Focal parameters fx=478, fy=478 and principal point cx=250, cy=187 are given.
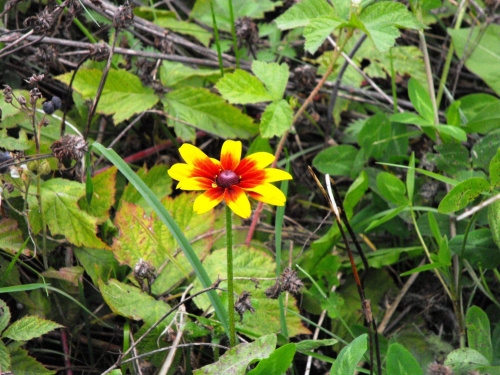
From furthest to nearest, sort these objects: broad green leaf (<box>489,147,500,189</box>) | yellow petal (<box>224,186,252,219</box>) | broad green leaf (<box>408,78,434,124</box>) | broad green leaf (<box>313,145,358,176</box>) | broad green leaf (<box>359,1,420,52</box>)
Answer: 1. broad green leaf (<box>313,145,358,176</box>)
2. broad green leaf (<box>408,78,434,124</box>)
3. broad green leaf (<box>359,1,420,52</box>)
4. broad green leaf (<box>489,147,500,189</box>)
5. yellow petal (<box>224,186,252,219</box>)

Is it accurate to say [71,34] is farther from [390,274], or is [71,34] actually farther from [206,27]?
[390,274]

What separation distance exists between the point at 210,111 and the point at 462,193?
4.12 ft

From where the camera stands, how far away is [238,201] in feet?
4.26

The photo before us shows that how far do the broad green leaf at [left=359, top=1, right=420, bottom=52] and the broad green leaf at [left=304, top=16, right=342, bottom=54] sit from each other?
4.7 inches

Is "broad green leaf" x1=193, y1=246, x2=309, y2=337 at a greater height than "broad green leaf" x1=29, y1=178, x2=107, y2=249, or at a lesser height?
lesser

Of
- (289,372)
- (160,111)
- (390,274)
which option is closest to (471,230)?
(390,274)

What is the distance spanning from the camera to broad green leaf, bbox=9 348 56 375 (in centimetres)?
161

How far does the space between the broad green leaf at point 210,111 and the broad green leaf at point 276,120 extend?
39 cm

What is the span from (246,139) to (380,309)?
1.04 meters

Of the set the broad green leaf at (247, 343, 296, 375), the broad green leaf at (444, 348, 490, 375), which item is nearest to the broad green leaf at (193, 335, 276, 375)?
the broad green leaf at (247, 343, 296, 375)

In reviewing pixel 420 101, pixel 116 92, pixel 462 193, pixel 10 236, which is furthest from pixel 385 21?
pixel 10 236

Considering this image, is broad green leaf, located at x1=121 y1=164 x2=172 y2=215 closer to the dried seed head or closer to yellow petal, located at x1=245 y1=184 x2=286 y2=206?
the dried seed head

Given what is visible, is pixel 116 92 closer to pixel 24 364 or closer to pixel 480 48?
pixel 24 364

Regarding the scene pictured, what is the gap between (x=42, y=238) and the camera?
75.6 inches
